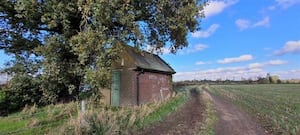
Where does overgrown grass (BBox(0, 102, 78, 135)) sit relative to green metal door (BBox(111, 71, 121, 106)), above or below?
below

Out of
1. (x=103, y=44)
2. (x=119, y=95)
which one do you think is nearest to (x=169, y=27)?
(x=103, y=44)

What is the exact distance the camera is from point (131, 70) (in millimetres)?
22438

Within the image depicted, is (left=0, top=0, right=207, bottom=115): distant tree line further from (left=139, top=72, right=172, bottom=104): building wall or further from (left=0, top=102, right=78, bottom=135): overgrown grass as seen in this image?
(left=139, top=72, right=172, bottom=104): building wall

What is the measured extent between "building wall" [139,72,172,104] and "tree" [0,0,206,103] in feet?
24.4

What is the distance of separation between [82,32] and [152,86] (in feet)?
43.2

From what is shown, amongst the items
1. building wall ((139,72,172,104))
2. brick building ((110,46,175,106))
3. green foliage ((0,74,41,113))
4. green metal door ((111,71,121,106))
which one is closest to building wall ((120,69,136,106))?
brick building ((110,46,175,106))

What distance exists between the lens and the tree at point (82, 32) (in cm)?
1255

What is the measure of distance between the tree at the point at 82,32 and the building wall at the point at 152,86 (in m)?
7.43

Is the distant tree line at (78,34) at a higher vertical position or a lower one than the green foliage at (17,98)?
higher

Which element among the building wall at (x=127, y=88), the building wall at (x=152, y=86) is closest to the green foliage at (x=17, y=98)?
the building wall at (x=127, y=88)

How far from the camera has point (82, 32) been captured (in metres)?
12.9

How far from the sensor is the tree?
12555 mm

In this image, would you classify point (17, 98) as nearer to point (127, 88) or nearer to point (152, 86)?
point (127, 88)

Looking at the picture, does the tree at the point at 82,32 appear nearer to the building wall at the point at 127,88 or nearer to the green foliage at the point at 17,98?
the green foliage at the point at 17,98
